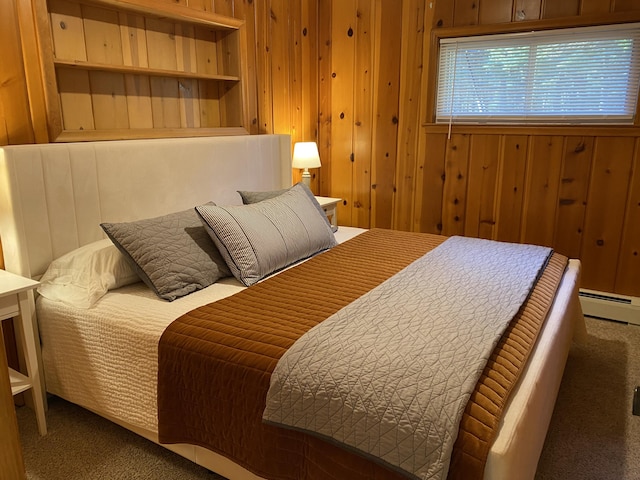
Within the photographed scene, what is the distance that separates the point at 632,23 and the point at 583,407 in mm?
2334

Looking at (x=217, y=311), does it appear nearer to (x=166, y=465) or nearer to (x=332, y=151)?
(x=166, y=465)

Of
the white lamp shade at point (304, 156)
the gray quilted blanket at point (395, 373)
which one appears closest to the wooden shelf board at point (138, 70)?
the white lamp shade at point (304, 156)

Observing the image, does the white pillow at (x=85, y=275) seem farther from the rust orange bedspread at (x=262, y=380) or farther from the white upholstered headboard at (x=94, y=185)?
the rust orange bedspread at (x=262, y=380)

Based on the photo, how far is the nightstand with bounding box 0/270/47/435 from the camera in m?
1.98

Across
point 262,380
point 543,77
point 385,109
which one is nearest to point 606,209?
point 543,77

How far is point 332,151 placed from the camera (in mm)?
4297

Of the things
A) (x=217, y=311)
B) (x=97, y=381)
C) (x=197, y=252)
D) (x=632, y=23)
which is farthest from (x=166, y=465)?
(x=632, y=23)

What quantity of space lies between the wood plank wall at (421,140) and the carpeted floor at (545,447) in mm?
1257

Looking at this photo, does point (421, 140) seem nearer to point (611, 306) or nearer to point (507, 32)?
point (507, 32)

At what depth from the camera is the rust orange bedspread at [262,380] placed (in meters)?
1.34

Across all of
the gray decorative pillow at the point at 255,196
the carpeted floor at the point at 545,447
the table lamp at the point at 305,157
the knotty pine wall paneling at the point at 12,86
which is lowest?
the carpeted floor at the point at 545,447

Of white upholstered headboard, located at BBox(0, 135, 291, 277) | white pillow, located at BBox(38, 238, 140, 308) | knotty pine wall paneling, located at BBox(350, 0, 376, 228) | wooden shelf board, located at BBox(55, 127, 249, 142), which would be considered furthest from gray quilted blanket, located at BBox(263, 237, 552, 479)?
knotty pine wall paneling, located at BBox(350, 0, 376, 228)

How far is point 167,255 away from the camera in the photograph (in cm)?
217

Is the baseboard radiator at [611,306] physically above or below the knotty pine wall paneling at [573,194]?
below
